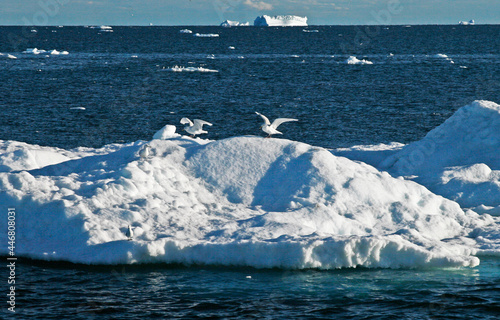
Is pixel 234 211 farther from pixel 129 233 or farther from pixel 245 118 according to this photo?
pixel 245 118

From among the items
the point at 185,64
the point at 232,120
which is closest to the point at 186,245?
the point at 232,120

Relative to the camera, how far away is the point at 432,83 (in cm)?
6156

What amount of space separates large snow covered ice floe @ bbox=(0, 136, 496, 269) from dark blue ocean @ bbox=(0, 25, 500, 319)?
0.43 meters

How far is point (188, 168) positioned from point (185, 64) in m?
68.4

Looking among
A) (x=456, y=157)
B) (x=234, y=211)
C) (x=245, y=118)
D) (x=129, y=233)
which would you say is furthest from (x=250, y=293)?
(x=245, y=118)

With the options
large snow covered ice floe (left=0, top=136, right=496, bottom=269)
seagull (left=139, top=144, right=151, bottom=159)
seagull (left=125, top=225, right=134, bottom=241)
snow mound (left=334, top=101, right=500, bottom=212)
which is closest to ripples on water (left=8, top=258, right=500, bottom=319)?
large snow covered ice floe (left=0, top=136, right=496, bottom=269)

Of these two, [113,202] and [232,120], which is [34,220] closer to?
[113,202]

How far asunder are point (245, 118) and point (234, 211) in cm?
2546

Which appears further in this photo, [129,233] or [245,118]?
[245,118]

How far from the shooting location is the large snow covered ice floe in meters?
14.5

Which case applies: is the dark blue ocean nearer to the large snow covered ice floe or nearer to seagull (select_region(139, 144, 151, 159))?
the large snow covered ice floe

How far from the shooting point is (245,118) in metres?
42.0

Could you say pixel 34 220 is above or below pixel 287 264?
above

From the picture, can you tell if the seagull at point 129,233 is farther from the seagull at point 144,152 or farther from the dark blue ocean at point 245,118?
the seagull at point 144,152
